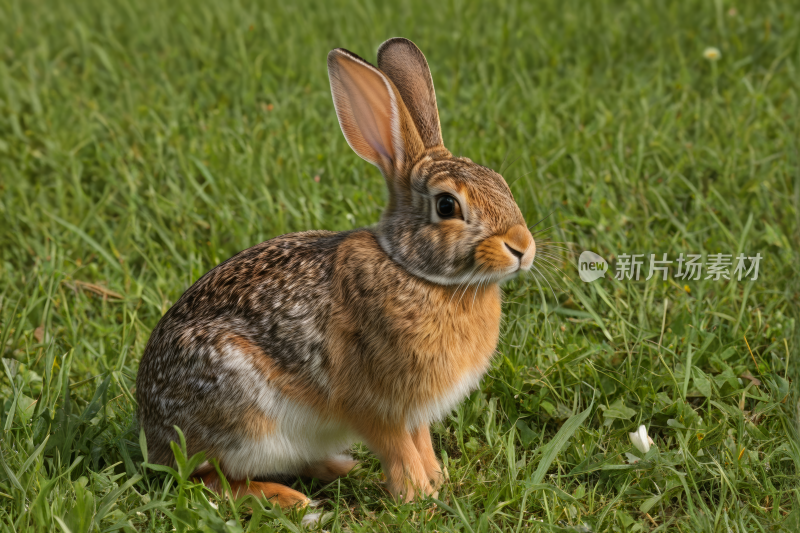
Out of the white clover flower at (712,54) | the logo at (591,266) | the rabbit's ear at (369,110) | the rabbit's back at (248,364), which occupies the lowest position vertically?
the logo at (591,266)

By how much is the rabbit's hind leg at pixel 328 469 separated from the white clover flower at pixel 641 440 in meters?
1.17

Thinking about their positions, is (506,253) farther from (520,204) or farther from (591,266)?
(520,204)

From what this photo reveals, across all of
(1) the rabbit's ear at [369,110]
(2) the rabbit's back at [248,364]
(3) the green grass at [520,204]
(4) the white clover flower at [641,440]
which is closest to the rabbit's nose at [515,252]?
(1) the rabbit's ear at [369,110]

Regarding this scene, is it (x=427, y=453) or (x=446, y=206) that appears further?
(x=427, y=453)

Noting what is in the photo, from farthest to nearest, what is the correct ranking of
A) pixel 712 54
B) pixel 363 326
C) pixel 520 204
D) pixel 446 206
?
pixel 712 54
pixel 520 204
pixel 363 326
pixel 446 206

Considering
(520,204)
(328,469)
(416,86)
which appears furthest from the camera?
(520,204)

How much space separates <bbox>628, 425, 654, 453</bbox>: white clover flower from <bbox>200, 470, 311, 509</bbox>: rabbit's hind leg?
133 centimetres

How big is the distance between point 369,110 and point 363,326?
0.81 meters

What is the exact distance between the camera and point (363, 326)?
3.26m

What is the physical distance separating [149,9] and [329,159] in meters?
3.69

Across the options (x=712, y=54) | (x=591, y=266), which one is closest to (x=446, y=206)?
(x=591, y=266)

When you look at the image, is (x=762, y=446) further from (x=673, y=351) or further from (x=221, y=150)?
(x=221, y=150)

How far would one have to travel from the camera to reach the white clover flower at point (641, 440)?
3.50 metres

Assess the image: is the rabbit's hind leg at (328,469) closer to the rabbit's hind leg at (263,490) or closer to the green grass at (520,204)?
the green grass at (520,204)
